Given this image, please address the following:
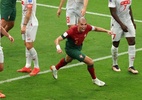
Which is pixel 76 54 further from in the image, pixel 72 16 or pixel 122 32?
pixel 72 16

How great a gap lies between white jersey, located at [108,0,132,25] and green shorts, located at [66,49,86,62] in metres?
1.69

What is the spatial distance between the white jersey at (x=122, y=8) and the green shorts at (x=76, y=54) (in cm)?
169

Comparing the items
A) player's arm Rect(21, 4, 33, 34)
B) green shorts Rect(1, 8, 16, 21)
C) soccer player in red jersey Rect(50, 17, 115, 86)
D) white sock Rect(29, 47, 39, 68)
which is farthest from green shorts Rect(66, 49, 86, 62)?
green shorts Rect(1, 8, 16, 21)

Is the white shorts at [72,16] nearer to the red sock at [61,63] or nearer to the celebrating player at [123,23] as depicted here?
the celebrating player at [123,23]

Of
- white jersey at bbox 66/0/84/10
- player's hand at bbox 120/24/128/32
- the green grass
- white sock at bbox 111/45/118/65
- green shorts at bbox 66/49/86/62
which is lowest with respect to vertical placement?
the green grass

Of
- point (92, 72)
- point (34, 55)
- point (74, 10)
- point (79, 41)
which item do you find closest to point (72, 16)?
point (74, 10)

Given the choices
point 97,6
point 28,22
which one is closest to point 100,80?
point 28,22

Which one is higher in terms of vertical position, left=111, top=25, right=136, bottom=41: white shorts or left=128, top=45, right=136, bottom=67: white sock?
left=111, top=25, right=136, bottom=41: white shorts

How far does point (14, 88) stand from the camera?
1263cm

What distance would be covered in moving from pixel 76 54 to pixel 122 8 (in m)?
1.92

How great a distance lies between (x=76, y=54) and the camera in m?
12.6

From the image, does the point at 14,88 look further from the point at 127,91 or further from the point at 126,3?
the point at 126,3

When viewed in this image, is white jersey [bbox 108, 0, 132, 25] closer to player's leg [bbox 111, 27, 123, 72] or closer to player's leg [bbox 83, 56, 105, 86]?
player's leg [bbox 111, 27, 123, 72]

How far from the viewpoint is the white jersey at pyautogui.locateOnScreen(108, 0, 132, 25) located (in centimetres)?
1352
